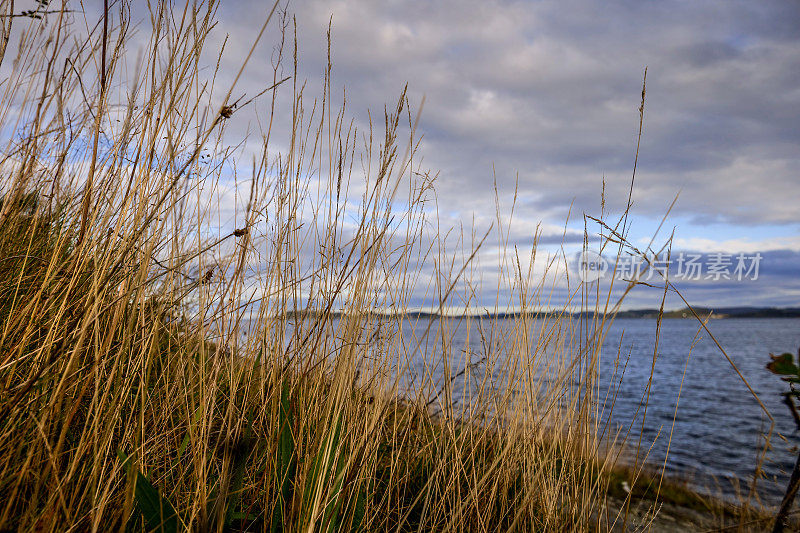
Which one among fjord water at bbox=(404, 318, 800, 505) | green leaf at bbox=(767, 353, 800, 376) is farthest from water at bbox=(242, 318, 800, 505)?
green leaf at bbox=(767, 353, 800, 376)

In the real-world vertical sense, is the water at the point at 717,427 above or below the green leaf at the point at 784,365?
below

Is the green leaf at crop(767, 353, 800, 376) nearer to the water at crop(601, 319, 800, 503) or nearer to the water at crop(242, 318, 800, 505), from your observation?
the water at crop(242, 318, 800, 505)

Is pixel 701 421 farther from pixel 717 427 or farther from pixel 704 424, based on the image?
pixel 717 427

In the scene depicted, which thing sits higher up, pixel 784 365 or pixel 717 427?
pixel 784 365

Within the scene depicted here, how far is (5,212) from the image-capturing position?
1385 millimetres

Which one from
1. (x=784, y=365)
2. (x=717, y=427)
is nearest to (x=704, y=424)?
(x=717, y=427)

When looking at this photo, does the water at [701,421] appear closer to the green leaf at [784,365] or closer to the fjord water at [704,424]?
the fjord water at [704,424]

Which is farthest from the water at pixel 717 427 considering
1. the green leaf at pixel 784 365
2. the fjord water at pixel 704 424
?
the green leaf at pixel 784 365

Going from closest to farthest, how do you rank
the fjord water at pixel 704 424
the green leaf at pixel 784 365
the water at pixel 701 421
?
1. the green leaf at pixel 784 365
2. the water at pixel 701 421
3. the fjord water at pixel 704 424

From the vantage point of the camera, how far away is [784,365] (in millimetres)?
626

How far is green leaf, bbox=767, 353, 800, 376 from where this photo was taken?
0.61 m

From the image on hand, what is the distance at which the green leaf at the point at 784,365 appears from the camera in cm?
61

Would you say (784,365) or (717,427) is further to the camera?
(717,427)

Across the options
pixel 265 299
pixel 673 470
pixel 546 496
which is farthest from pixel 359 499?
pixel 673 470
